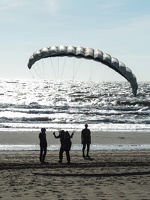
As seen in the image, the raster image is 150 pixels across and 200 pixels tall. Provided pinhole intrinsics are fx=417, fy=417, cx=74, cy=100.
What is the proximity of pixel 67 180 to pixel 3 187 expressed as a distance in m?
2.17

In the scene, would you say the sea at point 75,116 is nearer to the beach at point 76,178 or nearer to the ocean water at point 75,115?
the ocean water at point 75,115

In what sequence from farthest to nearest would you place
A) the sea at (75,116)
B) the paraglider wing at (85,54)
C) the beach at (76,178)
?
the sea at (75,116) < the paraglider wing at (85,54) < the beach at (76,178)

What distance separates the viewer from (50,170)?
50.4 feet

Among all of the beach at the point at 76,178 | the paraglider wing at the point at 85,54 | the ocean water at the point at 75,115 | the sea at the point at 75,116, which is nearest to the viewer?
the beach at the point at 76,178

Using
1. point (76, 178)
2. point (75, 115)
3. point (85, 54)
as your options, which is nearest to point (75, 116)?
point (75, 115)

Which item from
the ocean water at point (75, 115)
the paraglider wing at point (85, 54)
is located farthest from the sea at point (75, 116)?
the paraglider wing at point (85, 54)

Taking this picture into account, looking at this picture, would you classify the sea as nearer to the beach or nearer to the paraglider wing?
the paraglider wing

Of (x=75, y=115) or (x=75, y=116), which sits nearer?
(x=75, y=116)

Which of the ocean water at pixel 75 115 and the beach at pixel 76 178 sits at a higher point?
the ocean water at pixel 75 115

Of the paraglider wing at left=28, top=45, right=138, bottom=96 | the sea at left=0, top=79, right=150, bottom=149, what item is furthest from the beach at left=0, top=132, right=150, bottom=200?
the sea at left=0, top=79, right=150, bottom=149

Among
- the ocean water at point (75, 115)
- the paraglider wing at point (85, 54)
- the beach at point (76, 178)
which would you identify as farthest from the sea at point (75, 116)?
the beach at point (76, 178)

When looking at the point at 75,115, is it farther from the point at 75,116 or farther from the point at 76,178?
the point at 76,178

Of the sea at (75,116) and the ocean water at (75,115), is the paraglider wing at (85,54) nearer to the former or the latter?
the sea at (75,116)

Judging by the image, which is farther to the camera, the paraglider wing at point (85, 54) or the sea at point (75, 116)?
the sea at point (75, 116)
